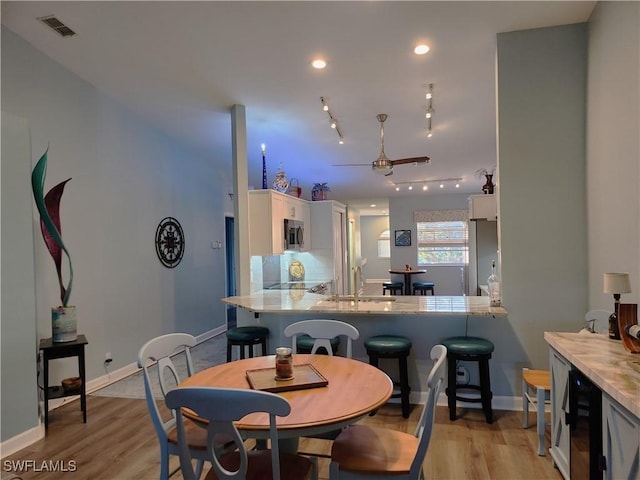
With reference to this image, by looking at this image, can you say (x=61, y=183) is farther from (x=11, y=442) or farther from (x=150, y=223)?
(x=11, y=442)

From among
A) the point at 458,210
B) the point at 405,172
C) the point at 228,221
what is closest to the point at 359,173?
the point at 405,172

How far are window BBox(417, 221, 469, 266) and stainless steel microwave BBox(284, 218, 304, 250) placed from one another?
17.2ft

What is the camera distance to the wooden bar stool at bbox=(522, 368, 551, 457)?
2648mm

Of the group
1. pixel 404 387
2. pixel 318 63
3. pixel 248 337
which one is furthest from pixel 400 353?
pixel 318 63

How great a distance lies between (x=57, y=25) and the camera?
9.89 feet

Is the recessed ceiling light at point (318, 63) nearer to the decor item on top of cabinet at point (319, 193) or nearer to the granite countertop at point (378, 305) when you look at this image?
the granite countertop at point (378, 305)

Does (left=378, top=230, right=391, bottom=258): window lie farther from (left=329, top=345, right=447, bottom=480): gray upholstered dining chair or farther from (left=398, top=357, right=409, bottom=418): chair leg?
(left=329, top=345, right=447, bottom=480): gray upholstered dining chair

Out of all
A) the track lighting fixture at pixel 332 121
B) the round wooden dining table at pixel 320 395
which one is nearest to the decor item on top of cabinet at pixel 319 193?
the track lighting fixture at pixel 332 121

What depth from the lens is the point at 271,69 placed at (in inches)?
144

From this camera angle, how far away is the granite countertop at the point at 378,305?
321 cm

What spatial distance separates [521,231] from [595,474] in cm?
189

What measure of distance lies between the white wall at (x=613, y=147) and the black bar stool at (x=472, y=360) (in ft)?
2.92

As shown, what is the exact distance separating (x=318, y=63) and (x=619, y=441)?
3.24 m

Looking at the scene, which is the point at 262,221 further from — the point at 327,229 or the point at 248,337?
the point at 327,229
